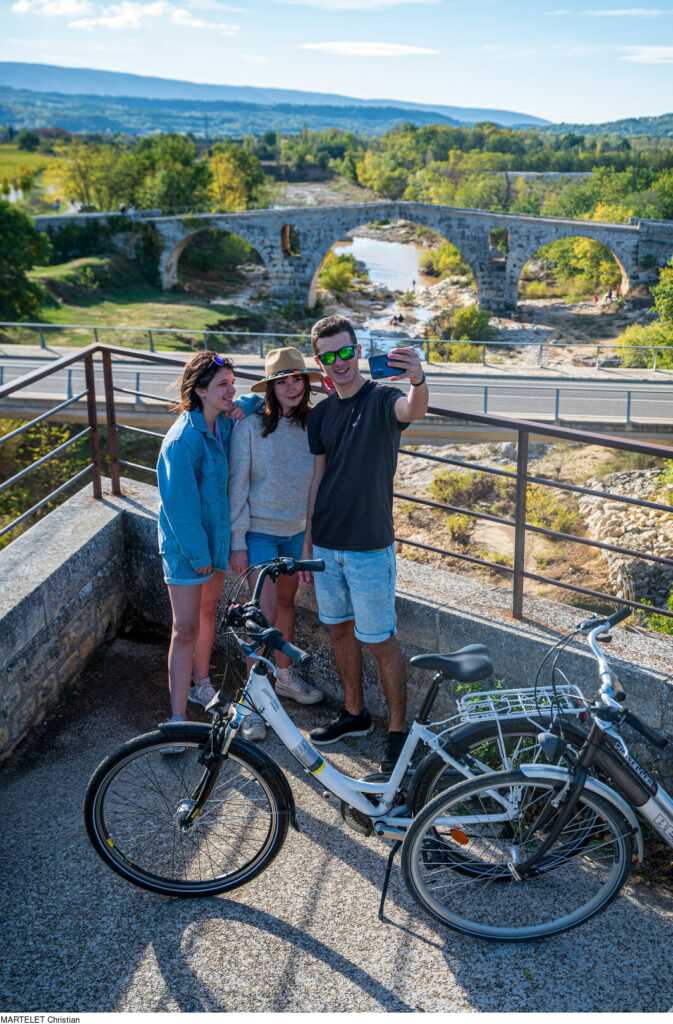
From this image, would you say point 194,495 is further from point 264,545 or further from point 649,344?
point 649,344

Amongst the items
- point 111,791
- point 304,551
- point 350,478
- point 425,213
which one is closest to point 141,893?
point 111,791

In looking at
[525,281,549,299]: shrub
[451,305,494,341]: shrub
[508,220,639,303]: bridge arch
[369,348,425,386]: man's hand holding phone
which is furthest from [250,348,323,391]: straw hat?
[525,281,549,299]: shrub

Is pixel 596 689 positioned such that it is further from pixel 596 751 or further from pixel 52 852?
pixel 52 852

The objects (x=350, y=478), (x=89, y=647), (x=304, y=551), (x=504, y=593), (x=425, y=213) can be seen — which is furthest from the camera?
(x=425, y=213)

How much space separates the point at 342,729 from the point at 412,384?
4.70 ft

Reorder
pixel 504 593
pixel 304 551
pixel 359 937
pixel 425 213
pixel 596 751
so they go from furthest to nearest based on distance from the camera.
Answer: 1. pixel 425 213
2. pixel 504 593
3. pixel 304 551
4. pixel 359 937
5. pixel 596 751

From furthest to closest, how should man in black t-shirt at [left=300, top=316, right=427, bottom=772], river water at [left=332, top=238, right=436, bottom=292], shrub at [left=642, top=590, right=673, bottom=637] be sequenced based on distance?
river water at [left=332, top=238, right=436, bottom=292] → shrub at [left=642, top=590, right=673, bottom=637] → man in black t-shirt at [left=300, top=316, right=427, bottom=772]

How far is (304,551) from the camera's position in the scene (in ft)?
10.9

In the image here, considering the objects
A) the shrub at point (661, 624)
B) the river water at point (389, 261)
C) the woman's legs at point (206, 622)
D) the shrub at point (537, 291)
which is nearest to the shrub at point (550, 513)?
the shrub at point (661, 624)

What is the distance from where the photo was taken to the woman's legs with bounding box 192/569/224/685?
3537 mm

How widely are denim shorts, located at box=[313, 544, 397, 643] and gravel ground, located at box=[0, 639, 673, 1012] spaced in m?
0.69

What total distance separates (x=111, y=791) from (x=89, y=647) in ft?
4.52

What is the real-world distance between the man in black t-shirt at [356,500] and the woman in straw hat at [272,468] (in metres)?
0.15

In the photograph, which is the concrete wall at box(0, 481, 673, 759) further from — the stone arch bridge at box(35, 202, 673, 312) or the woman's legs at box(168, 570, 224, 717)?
the stone arch bridge at box(35, 202, 673, 312)
